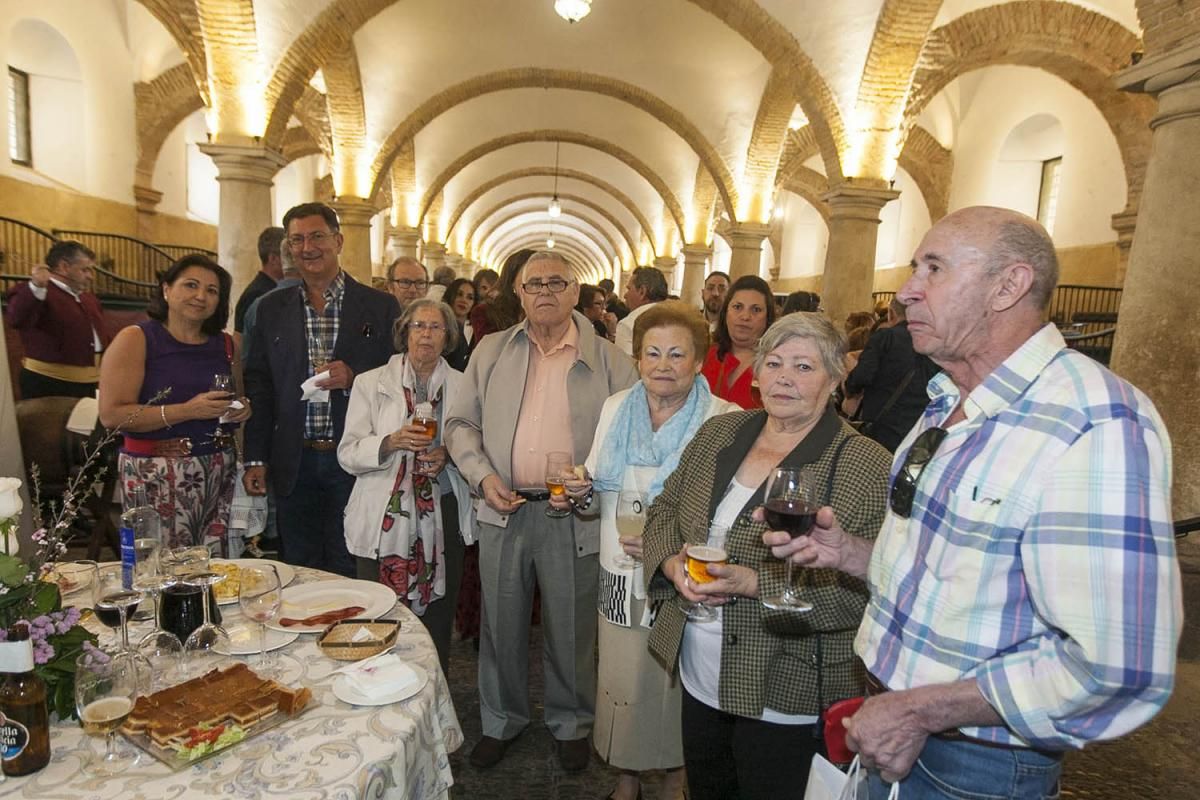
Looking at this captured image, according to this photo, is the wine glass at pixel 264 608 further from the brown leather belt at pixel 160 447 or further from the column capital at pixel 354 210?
the column capital at pixel 354 210

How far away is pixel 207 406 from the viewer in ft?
9.99

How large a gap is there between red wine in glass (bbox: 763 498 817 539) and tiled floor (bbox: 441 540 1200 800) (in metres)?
1.83

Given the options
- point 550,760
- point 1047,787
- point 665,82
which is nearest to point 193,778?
point 1047,787

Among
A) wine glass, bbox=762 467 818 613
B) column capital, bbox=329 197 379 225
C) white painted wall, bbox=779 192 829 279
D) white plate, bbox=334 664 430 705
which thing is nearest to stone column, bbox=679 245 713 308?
white painted wall, bbox=779 192 829 279

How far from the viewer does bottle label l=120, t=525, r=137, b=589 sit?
1.85m

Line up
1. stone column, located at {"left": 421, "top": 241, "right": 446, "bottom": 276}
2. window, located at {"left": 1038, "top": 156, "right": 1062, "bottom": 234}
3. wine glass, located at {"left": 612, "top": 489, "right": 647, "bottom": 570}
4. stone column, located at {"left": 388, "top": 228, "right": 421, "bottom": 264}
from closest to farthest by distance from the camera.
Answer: wine glass, located at {"left": 612, "top": 489, "right": 647, "bottom": 570}, window, located at {"left": 1038, "top": 156, "right": 1062, "bottom": 234}, stone column, located at {"left": 388, "top": 228, "right": 421, "bottom": 264}, stone column, located at {"left": 421, "top": 241, "right": 446, "bottom": 276}

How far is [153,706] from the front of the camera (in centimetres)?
150

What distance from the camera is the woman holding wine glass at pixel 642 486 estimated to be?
2.55 meters

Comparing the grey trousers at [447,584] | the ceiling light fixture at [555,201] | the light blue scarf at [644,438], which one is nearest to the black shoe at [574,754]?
the grey trousers at [447,584]

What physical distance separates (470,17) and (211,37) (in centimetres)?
527

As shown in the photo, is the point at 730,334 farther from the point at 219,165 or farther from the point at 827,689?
the point at 219,165

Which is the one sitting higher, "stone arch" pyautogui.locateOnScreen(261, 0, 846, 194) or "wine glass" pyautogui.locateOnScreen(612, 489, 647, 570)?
"stone arch" pyautogui.locateOnScreen(261, 0, 846, 194)

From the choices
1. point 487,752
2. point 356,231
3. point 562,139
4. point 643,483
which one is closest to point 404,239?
point 562,139

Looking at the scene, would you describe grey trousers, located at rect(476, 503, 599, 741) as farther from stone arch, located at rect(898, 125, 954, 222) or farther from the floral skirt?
stone arch, located at rect(898, 125, 954, 222)
